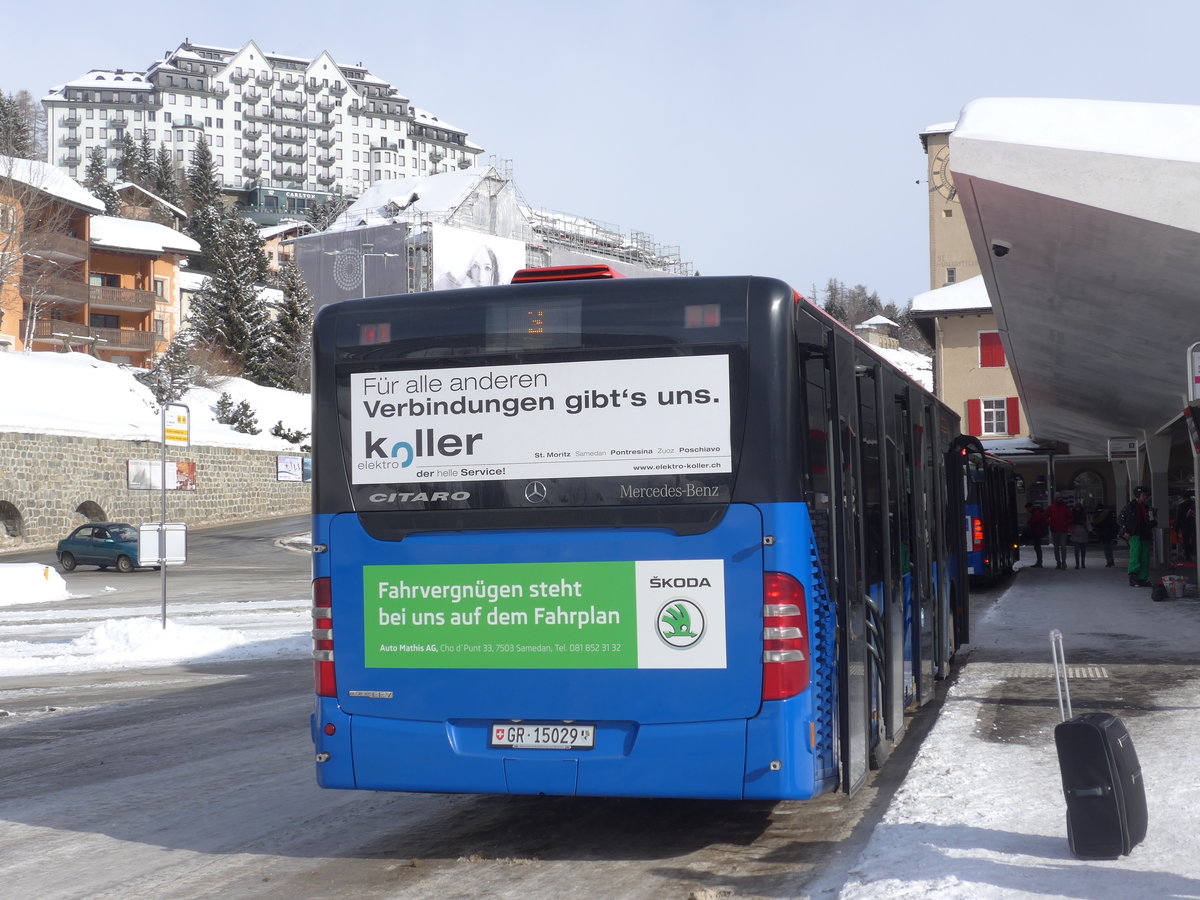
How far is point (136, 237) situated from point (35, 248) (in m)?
20.8

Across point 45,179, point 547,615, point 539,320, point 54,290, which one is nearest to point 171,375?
point 54,290

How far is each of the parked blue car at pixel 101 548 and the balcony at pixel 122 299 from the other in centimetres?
3618

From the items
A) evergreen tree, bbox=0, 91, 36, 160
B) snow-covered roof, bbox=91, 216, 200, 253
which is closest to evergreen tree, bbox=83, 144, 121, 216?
evergreen tree, bbox=0, 91, 36, 160

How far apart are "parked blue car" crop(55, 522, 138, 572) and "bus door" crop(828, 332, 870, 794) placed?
37.2 m

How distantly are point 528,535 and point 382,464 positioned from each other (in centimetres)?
84

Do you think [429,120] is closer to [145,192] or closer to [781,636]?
[145,192]

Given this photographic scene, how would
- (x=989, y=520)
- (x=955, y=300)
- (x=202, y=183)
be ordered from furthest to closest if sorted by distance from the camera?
1. (x=202, y=183)
2. (x=955, y=300)
3. (x=989, y=520)

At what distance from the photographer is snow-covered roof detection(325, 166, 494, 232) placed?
3595 inches

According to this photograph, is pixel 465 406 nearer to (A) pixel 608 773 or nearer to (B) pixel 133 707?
(A) pixel 608 773

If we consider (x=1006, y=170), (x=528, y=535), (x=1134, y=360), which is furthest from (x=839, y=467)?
(x=1134, y=360)

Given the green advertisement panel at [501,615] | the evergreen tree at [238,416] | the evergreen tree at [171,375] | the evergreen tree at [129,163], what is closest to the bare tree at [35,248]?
the evergreen tree at [171,375]

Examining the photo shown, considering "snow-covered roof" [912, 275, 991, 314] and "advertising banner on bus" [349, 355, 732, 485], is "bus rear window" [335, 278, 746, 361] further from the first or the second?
"snow-covered roof" [912, 275, 991, 314]

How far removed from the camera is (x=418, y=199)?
93.8 metres

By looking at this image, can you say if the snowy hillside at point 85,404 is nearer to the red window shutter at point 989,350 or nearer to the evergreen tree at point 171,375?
the evergreen tree at point 171,375
